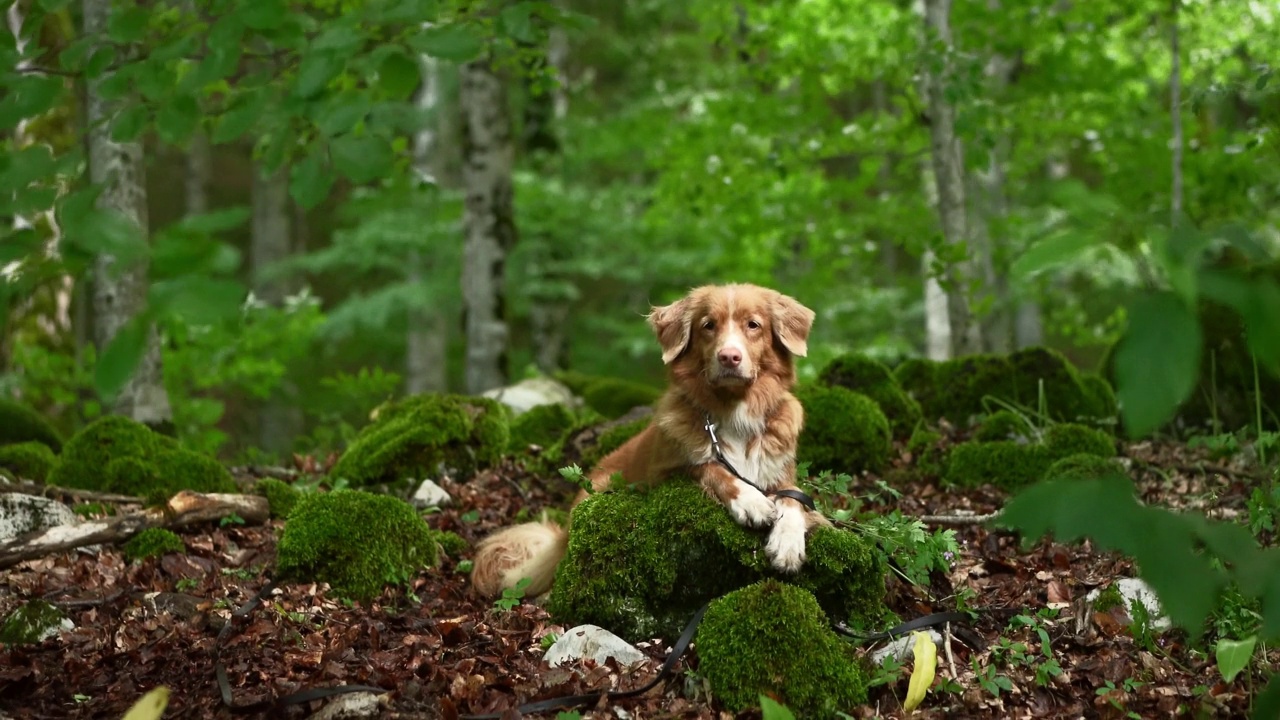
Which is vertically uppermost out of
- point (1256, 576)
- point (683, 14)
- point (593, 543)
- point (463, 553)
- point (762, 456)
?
point (683, 14)

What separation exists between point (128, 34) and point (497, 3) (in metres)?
2.01

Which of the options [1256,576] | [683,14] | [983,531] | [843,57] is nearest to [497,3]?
[983,531]

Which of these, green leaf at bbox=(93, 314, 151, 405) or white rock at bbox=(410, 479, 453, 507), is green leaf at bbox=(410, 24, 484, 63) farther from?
white rock at bbox=(410, 479, 453, 507)

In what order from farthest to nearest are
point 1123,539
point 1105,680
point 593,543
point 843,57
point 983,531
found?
1. point 843,57
2. point 983,531
3. point 593,543
4. point 1105,680
5. point 1123,539

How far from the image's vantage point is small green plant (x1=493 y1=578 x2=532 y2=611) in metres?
4.63

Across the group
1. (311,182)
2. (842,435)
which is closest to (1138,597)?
(842,435)

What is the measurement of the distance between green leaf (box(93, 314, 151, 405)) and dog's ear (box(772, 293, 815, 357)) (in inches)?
118

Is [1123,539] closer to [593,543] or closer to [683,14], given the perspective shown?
[593,543]

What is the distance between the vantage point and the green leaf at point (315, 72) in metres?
3.00

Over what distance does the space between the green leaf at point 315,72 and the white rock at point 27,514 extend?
3298 mm

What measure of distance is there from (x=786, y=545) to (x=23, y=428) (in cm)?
623

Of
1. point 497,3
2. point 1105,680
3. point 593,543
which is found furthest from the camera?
point 497,3

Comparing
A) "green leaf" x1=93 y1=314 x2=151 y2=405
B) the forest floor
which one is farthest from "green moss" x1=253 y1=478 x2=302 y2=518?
"green leaf" x1=93 y1=314 x2=151 y2=405

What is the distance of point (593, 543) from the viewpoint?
432 cm
